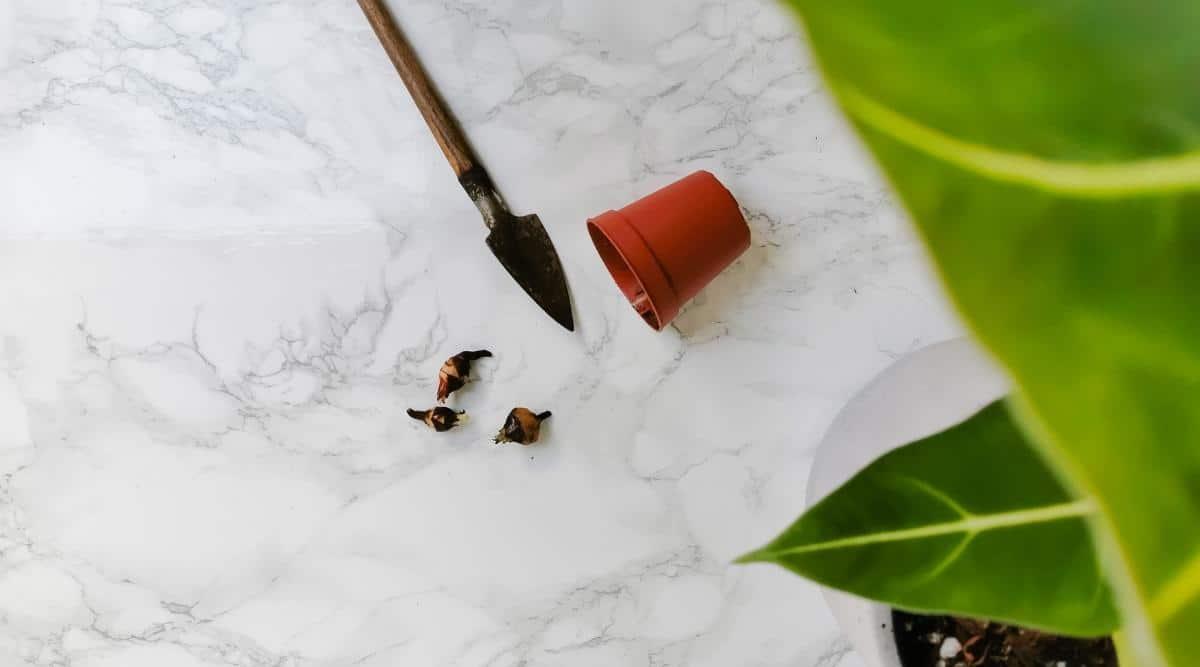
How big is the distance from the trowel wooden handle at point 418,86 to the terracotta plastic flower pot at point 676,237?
0.12 m

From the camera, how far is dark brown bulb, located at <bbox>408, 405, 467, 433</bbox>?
0.68 m

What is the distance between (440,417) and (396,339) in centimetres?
8

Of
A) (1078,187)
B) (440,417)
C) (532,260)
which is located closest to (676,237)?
(532,260)

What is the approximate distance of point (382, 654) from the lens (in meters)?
0.71

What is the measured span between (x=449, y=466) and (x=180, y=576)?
248 millimetres

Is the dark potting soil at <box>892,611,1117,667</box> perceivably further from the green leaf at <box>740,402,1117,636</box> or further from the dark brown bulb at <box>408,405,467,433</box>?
the dark brown bulb at <box>408,405,467,433</box>

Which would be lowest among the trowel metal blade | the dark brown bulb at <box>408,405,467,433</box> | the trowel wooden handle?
the dark brown bulb at <box>408,405,467,433</box>

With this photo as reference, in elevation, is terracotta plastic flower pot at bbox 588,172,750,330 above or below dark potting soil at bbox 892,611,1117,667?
above

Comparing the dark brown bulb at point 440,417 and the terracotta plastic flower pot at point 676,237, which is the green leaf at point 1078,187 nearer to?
the terracotta plastic flower pot at point 676,237

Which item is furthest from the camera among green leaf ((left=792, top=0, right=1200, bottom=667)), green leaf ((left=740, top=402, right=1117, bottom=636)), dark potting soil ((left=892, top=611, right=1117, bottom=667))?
dark potting soil ((left=892, top=611, right=1117, bottom=667))

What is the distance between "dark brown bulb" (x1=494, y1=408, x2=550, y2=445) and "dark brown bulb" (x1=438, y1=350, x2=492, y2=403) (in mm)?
47

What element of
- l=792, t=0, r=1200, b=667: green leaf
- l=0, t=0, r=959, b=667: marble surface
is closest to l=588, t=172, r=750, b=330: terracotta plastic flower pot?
l=0, t=0, r=959, b=667: marble surface

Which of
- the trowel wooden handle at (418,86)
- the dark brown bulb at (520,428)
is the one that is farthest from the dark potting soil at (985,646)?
the trowel wooden handle at (418,86)

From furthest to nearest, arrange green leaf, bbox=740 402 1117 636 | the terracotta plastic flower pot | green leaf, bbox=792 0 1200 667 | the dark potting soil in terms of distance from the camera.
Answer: the terracotta plastic flower pot < the dark potting soil < green leaf, bbox=740 402 1117 636 < green leaf, bbox=792 0 1200 667
